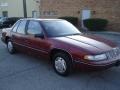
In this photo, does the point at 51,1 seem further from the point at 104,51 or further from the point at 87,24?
the point at 104,51

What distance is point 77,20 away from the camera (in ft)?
68.6

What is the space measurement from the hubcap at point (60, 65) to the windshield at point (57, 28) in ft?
Result: 2.82

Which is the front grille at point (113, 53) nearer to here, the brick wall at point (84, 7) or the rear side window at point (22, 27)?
the rear side window at point (22, 27)

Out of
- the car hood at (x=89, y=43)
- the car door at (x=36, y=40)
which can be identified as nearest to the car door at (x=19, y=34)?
the car door at (x=36, y=40)

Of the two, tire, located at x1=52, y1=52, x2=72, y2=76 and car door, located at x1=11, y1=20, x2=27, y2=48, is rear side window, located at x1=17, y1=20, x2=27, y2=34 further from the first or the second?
tire, located at x1=52, y1=52, x2=72, y2=76

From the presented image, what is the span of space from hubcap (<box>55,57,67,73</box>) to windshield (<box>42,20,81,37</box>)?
86cm

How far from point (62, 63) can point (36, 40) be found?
132cm

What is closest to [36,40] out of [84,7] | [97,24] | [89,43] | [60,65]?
[60,65]

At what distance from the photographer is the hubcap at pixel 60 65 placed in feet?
19.6

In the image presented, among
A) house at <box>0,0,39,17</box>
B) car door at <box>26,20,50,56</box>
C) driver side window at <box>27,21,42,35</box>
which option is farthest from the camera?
house at <box>0,0,39,17</box>

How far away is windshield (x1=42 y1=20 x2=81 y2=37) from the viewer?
6.71 meters

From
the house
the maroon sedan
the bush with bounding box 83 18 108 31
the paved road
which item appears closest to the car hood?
the maroon sedan

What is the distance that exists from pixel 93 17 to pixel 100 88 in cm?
1485

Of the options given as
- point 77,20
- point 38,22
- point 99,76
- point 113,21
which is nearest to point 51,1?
point 77,20
